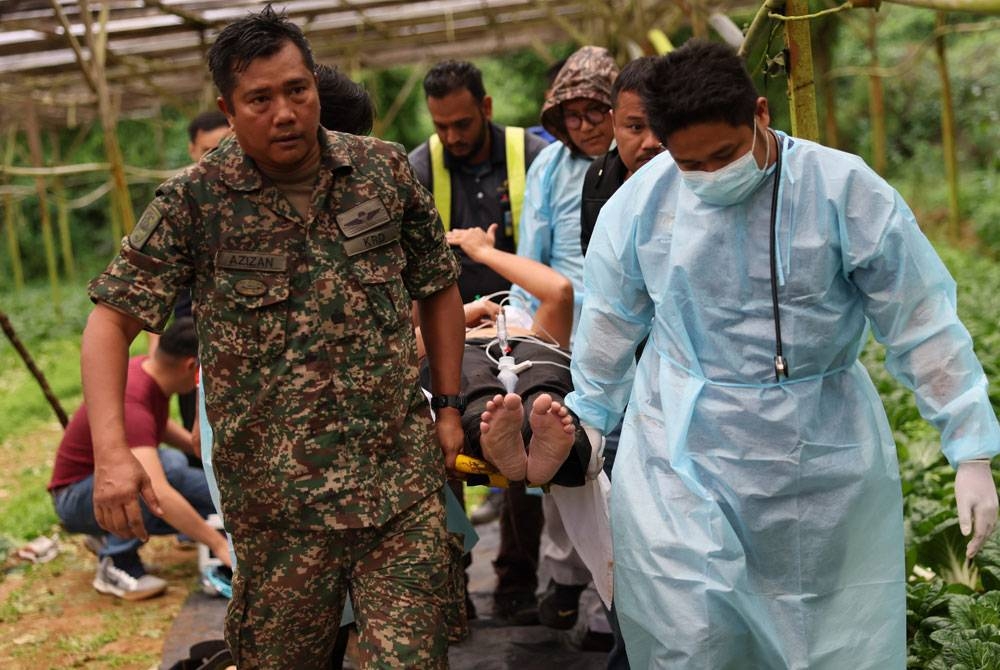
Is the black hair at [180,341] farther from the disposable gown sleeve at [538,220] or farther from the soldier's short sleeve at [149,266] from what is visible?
the soldier's short sleeve at [149,266]

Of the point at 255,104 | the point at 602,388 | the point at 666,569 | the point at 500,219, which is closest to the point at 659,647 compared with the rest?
the point at 666,569

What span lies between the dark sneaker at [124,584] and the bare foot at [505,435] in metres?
2.76

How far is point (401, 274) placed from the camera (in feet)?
9.82

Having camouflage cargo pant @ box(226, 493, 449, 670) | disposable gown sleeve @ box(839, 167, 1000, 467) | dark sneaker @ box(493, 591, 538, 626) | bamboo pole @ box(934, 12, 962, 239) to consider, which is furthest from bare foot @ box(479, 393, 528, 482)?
bamboo pole @ box(934, 12, 962, 239)

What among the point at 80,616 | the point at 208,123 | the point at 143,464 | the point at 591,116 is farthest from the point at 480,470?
the point at 80,616

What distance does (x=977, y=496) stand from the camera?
276 cm

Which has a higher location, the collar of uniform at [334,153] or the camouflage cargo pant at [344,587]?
the collar of uniform at [334,153]

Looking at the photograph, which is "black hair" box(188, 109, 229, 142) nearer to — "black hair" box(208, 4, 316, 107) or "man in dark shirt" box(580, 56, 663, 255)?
"man in dark shirt" box(580, 56, 663, 255)

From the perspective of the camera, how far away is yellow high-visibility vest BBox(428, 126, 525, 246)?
15.5ft

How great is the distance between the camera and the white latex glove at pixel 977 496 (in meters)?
2.76

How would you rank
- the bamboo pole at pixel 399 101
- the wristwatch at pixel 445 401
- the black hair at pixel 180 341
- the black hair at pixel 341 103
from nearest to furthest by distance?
the wristwatch at pixel 445 401 < the black hair at pixel 341 103 < the black hair at pixel 180 341 < the bamboo pole at pixel 399 101

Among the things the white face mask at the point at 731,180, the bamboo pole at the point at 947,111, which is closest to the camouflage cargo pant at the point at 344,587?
the white face mask at the point at 731,180

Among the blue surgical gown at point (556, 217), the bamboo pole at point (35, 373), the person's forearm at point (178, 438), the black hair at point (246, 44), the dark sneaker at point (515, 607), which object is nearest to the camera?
the black hair at point (246, 44)

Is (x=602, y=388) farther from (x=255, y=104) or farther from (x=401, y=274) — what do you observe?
(x=255, y=104)
